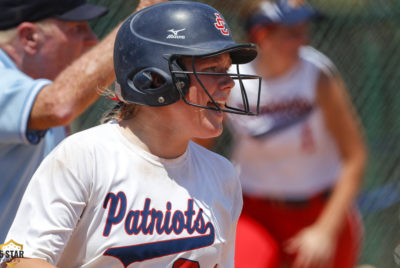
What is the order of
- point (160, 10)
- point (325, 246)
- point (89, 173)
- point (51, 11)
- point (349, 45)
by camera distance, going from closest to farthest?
point (89, 173) → point (160, 10) → point (51, 11) → point (325, 246) → point (349, 45)

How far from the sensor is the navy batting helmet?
7.14 ft

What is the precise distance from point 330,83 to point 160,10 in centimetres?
237

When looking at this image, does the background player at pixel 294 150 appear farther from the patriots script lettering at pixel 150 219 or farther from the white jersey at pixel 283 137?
the patriots script lettering at pixel 150 219

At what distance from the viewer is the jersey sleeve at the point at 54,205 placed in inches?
79.4

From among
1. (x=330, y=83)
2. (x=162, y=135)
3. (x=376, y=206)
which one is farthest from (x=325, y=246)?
(x=162, y=135)

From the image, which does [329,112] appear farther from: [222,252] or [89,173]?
[89,173]

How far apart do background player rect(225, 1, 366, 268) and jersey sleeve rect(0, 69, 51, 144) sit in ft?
5.86

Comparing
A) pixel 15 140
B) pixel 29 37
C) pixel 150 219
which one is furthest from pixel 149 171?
pixel 29 37

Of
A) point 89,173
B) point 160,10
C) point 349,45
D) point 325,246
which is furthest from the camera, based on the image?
point 349,45

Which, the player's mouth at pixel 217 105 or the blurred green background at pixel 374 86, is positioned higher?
the player's mouth at pixel 217 105

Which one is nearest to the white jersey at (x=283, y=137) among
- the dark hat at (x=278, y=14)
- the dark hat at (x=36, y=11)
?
the dark hat at (x=278, y=14)

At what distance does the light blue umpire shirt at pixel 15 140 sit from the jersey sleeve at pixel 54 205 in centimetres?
67

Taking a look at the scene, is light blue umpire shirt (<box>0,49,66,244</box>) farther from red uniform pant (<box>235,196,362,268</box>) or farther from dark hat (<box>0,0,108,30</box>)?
red uniform pant (<box>235,196,362,268</box>)

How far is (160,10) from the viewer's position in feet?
7.32
